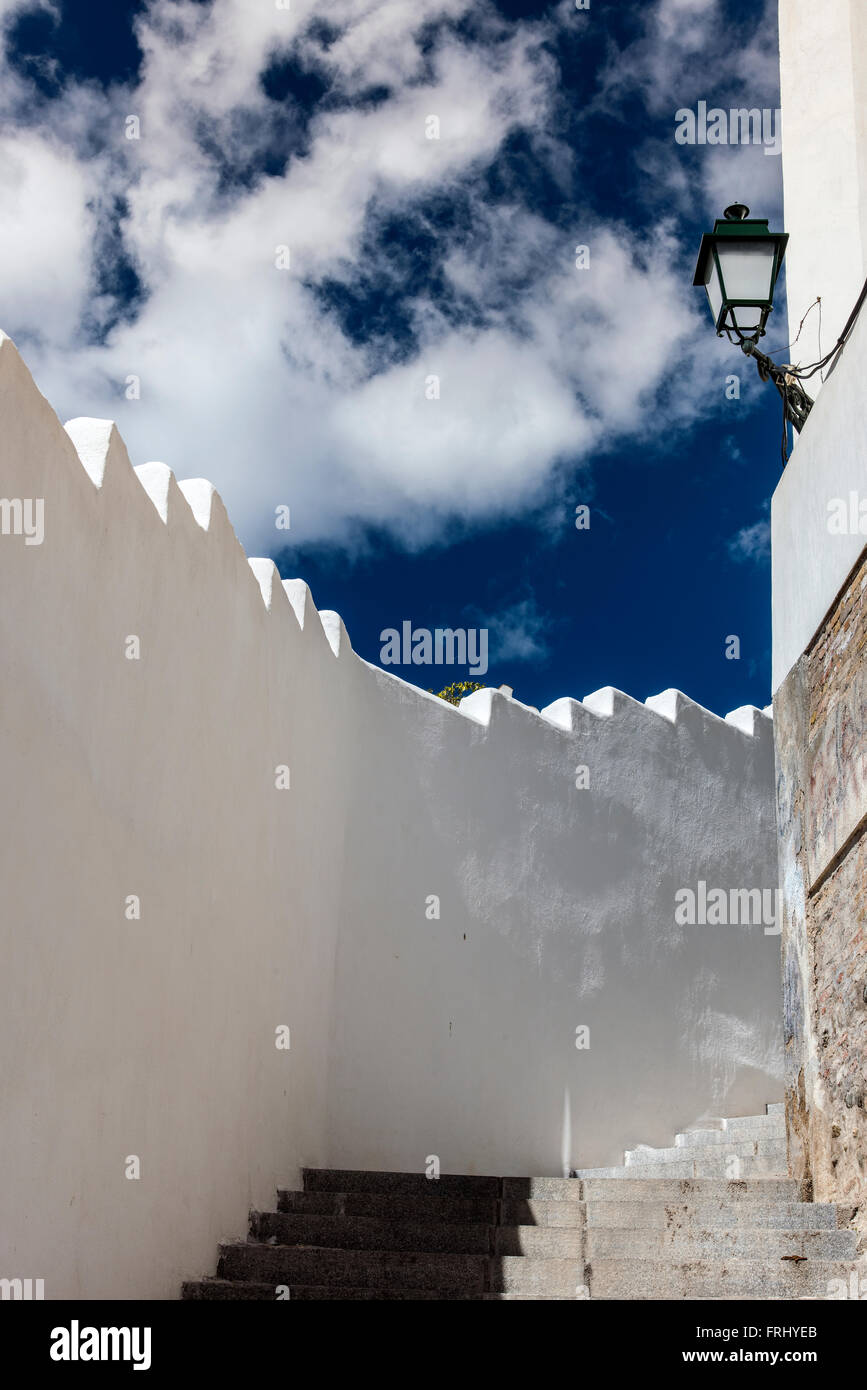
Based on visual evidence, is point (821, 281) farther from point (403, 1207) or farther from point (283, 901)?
point (403, 1207)

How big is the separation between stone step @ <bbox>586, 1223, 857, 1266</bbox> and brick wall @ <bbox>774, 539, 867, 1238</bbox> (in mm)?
131

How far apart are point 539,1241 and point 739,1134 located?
2.32 m

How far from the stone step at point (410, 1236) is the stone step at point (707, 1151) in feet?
4.16

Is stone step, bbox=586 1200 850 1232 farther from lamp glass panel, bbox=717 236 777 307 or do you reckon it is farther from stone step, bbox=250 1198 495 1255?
lamp glass panel, bbox=717 236 777 307

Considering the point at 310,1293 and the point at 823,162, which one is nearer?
the point at 310,1293

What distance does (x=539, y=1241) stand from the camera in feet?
15.0

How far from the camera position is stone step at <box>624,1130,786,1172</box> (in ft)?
19.1

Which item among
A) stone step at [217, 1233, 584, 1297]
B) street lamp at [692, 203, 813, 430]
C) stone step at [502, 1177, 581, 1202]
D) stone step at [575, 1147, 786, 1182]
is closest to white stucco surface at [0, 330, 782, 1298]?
stone step at [217, 1233, 584, 1297]

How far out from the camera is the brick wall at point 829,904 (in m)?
4.18

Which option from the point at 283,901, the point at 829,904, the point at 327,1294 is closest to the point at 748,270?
the point at 829,904

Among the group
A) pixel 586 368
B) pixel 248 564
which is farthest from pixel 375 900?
pixel 586 368

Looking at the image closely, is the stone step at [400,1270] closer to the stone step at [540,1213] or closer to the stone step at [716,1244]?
the stone step at [716,1244]

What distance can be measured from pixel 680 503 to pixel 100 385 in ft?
17.1
